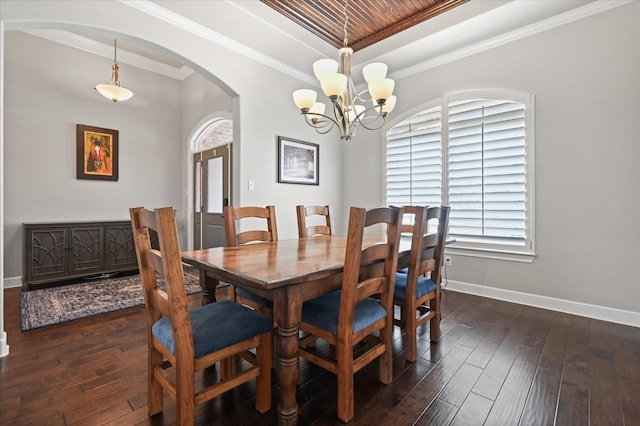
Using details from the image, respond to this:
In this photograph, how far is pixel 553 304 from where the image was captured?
2922mm

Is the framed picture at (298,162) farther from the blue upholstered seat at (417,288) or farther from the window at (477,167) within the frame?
the blue upholstered seat at (417,288)

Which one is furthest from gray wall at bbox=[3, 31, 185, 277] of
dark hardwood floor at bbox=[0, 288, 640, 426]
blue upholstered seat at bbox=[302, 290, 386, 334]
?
blue upholstered seat at bbox=[302, 290, 386, 334]

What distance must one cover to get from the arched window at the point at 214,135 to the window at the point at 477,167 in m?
2.87

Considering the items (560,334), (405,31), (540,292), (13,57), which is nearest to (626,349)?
(560,334)

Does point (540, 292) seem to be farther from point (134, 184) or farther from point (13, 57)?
point (13, 57)

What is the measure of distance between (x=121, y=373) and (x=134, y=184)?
12.3 ft

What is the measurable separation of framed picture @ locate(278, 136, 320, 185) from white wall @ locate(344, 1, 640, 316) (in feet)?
7.45

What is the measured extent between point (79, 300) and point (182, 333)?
2.89 metres

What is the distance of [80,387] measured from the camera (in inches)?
66.1

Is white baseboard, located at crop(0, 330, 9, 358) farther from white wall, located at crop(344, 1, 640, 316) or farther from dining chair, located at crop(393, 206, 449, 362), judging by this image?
white wall, located at crop(344, 1, 640, 316)

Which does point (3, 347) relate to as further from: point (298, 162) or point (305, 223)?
point (298, 162)

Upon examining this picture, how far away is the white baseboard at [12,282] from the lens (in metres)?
3.65

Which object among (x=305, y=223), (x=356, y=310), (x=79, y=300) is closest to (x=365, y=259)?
(x=356, y=310)

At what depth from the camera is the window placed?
121 inches
